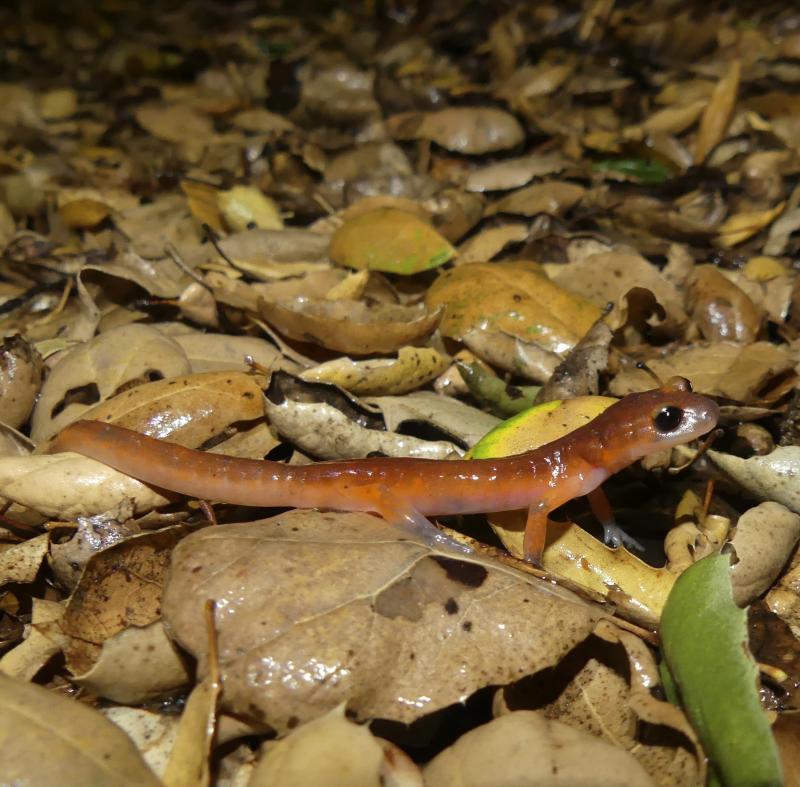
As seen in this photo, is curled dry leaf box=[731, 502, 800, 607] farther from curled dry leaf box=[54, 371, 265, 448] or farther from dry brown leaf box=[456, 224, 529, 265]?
dry brown leaf box=[456, 224, 529, 265]

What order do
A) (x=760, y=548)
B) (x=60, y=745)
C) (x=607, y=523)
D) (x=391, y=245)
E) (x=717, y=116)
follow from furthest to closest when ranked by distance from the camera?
1. (x=717, y=116)
2. (x=391, y=245)
3. (x=607, y=523)
4. (x=760, y=548)
5. (x=60, y=745)

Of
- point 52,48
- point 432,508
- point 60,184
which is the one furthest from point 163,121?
point 432,508

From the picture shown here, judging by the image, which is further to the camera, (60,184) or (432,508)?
(60,184)

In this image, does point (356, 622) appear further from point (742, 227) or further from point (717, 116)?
point (717, 116)

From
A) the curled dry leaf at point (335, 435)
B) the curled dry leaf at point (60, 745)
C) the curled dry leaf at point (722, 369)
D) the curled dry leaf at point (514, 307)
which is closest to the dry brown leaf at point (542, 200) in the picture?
the curled dry leaf at point (514, 307)

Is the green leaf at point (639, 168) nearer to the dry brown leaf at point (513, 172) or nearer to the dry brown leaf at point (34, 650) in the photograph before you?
the dry brown leaf at point (513, 172)

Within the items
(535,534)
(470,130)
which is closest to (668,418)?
(535,534)

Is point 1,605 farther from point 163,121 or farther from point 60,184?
point 163,121
